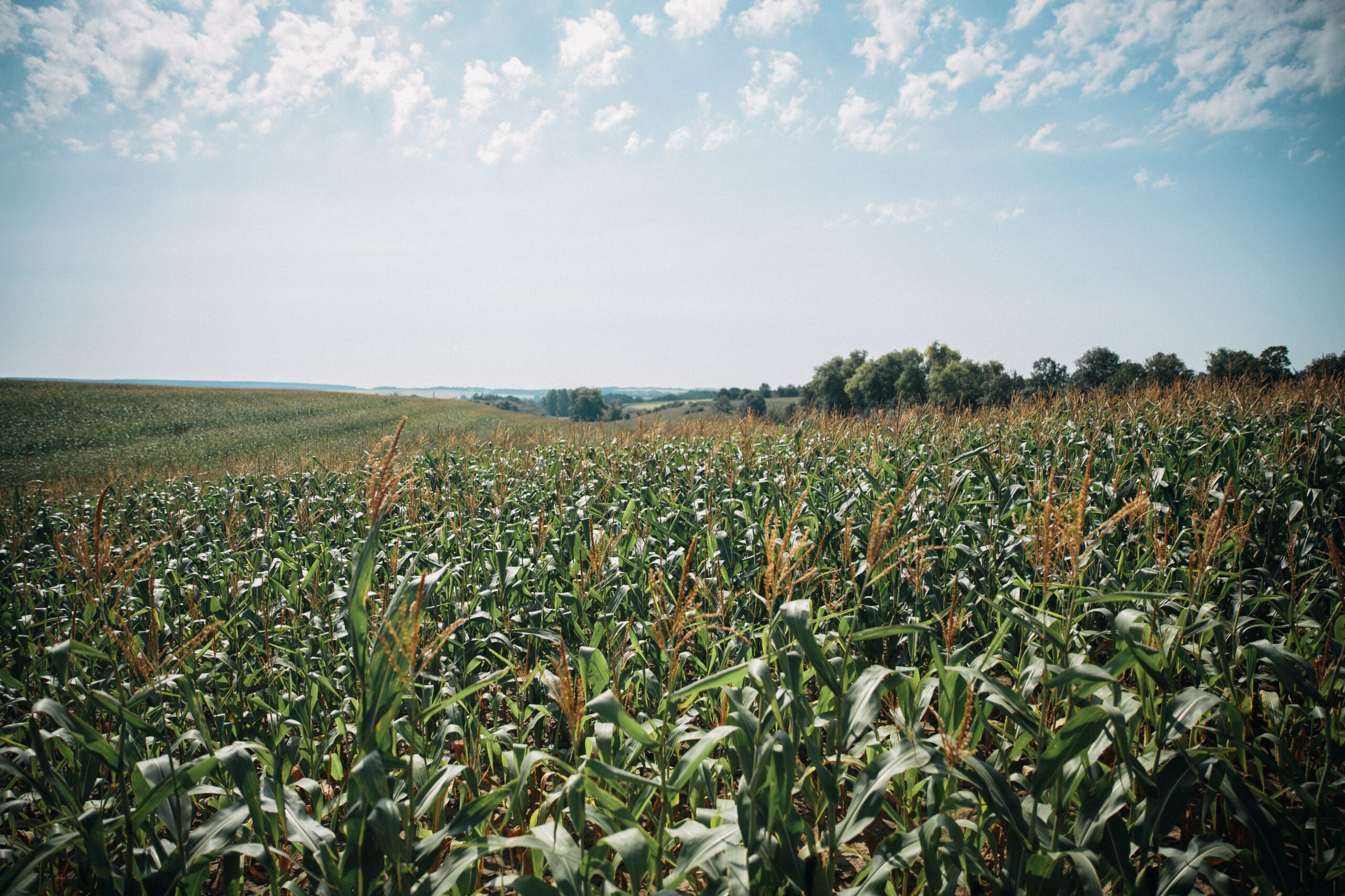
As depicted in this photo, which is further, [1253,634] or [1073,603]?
[1253,634]

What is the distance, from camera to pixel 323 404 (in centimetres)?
5209

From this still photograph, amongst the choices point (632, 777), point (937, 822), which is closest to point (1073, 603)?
point (937, 822)

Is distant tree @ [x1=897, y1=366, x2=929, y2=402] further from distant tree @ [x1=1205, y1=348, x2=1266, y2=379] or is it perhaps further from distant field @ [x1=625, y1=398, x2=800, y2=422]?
distant tree @ [x1=1205, y1=348, x2=1266, y2=379]

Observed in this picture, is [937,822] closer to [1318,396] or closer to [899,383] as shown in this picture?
[1318,396]

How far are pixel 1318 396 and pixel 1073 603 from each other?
1082 centimetres

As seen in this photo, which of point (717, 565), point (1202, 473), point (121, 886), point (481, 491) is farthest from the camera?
point (481, 491)

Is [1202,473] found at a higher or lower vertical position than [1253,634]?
higher

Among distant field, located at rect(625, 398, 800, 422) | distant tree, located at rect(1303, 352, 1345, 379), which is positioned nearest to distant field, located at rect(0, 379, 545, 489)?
distant field, located at rect(625, 398, 800, 422)

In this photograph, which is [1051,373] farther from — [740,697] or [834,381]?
[740,697]

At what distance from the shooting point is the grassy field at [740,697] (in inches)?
71.2

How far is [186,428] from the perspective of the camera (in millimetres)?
39125

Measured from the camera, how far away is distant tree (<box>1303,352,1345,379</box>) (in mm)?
11461

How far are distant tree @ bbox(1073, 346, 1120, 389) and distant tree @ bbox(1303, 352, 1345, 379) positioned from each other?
3807 centimetres

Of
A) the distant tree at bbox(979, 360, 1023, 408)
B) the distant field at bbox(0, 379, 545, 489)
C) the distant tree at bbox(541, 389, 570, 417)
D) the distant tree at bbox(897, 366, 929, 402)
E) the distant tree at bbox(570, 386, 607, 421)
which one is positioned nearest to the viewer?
the distant field at bbox(0, 379, 545, 489)
